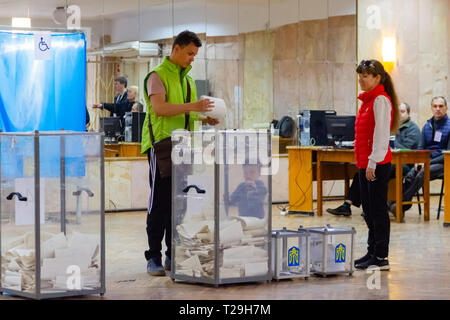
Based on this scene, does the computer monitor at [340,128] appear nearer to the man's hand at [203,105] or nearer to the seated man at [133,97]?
the seated man at [133,97]

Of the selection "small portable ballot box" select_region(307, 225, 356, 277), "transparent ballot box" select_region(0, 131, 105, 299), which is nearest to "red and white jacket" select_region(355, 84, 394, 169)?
"small portable ballot box" select_region(307, 225, 356, 277)

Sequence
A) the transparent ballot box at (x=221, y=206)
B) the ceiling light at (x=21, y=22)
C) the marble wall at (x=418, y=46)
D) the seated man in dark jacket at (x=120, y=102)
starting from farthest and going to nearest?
1. the marble wall at (x=418, y=46)
2. the seated man in dark jacket at (x=120, y=102)
3. the ceiling light at (x=21, y=22)
4. the transparent ballot box at (x=221, y=206)

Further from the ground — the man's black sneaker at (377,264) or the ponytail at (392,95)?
the ponytail at (392,95)

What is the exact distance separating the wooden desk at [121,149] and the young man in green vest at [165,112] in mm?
4489

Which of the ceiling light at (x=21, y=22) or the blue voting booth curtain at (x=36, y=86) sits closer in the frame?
the blue voting booth curtain at (x=36, y=86)

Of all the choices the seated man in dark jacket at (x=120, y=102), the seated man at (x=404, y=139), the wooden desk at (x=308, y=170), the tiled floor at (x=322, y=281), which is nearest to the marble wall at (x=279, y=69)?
the seated man in dark jacket at (x=120, y=102)

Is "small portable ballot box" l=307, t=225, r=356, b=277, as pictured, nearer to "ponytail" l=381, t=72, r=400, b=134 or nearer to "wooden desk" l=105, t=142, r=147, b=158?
"ponytail" l=381, t=72, r=400, b=134

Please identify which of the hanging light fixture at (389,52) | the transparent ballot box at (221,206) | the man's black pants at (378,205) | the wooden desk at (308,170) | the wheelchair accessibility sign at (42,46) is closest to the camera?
the transparent ballot box at (221,206)

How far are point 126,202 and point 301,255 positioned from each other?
5082 millimetres

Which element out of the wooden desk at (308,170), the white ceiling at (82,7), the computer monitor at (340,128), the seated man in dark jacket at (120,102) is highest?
the white ceiling at (82,7)

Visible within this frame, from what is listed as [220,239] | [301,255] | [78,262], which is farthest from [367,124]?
[78,262]

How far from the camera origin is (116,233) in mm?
8086

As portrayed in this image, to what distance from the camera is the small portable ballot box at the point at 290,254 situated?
5.26 m
